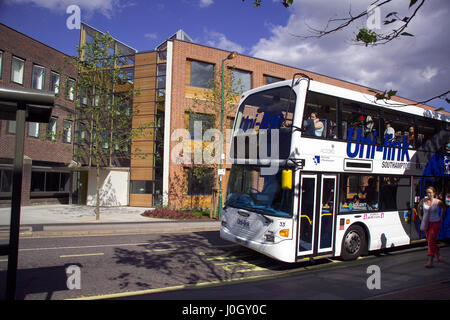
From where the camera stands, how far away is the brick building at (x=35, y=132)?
21141 mm

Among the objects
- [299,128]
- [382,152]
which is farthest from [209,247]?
[382,152]

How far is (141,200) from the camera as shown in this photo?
77.3 feet

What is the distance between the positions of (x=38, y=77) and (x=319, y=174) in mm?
24130

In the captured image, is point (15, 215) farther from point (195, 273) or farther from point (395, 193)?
point (395, 193)

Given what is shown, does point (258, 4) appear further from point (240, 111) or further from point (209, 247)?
point (209, 247)

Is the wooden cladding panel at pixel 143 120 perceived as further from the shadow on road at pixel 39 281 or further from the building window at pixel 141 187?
the shadow on road at pixel 39 281

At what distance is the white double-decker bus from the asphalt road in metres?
0.56

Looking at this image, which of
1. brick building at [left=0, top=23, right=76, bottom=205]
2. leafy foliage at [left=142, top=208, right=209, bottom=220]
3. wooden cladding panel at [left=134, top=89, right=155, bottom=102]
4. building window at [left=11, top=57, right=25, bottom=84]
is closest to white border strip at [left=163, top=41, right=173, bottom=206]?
wooden cladding panel at [left=134, top=89, right=155, bottom=102]

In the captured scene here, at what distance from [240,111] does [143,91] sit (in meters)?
17.6

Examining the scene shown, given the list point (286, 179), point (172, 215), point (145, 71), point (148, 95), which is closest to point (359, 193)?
point (286, 179)

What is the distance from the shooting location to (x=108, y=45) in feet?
54.4

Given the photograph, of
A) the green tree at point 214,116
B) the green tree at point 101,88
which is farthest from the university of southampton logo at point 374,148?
the green tree at point 101,88

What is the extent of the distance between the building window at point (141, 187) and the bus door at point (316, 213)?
17.7 meters

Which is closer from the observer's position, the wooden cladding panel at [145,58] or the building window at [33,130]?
the building window at [33,130]
